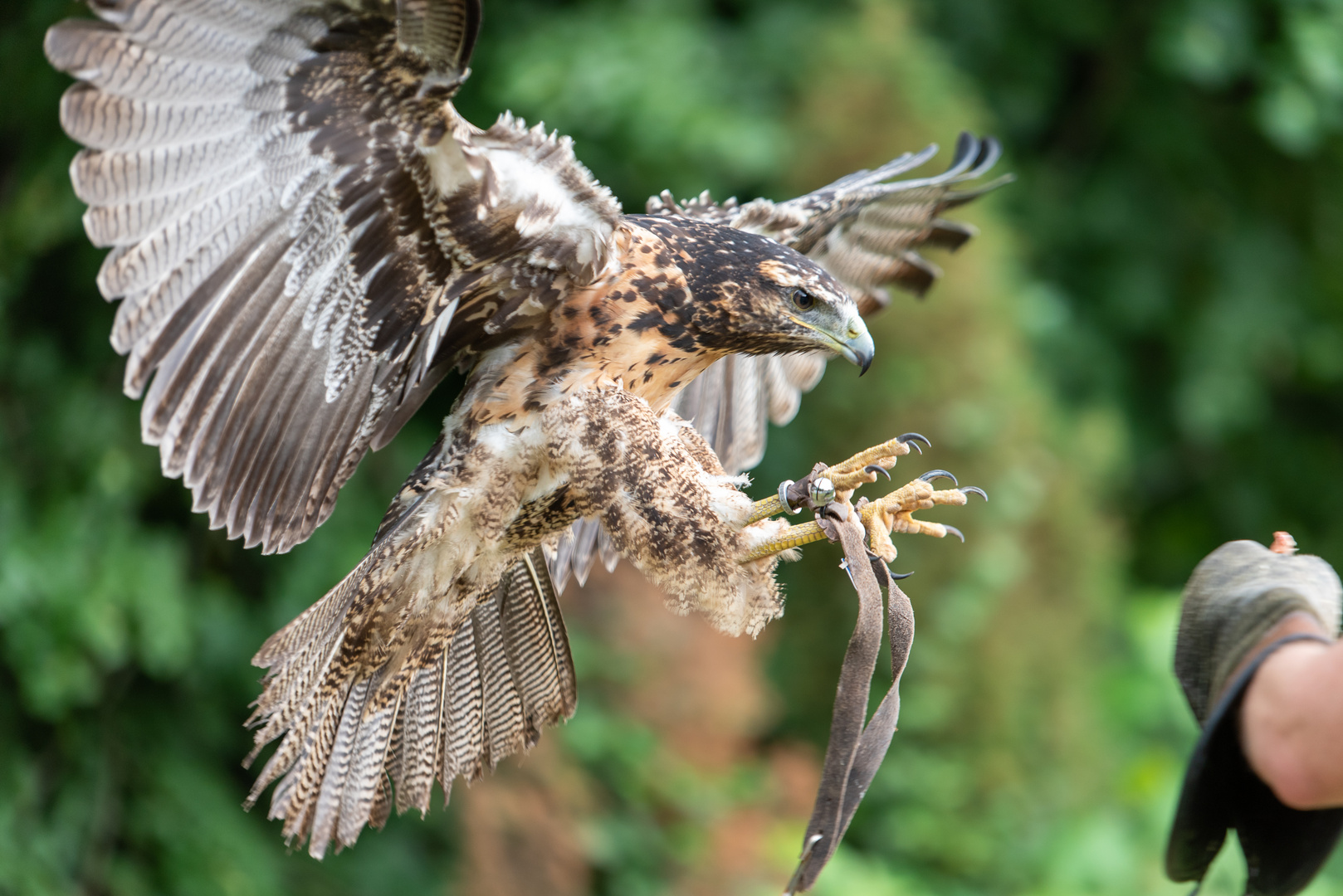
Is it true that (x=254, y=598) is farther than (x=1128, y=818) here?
No

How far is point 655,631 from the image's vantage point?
4848 mm

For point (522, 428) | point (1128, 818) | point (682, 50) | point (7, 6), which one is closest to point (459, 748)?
point (522, 428)

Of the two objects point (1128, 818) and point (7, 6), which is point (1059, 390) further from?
point (7, 6)

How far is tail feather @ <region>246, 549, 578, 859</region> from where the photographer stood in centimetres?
282

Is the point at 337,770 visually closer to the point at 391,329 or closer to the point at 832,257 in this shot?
the point at 391,329

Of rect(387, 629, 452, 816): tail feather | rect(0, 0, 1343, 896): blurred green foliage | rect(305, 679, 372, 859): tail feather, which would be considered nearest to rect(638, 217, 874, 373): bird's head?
rect(387, 629, 452, 816): tail feather

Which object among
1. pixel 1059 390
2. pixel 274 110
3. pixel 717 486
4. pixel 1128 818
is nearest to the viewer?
pixel 274 110

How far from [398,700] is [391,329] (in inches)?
35.4

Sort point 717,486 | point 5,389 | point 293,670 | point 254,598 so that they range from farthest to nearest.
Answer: point 254,598 → point 5,389 → point 293,670 → point 717,486

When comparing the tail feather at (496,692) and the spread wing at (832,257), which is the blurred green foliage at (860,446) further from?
the tail feather at (496,692)

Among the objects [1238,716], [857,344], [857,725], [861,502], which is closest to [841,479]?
[861,502]

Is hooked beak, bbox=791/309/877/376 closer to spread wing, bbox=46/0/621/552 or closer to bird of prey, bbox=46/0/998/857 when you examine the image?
bird of prey, bbox=46/0/998/857

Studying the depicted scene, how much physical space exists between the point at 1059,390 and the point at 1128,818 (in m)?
2.23

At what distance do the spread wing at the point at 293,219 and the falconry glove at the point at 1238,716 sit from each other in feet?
4.22
